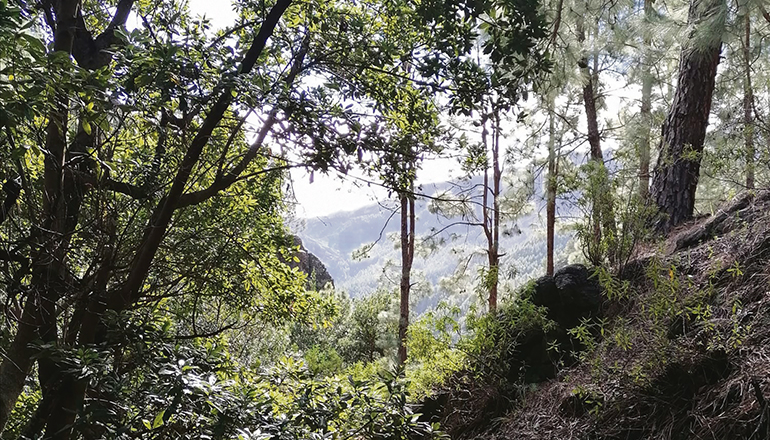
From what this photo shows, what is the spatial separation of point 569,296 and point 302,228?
8.37 ft

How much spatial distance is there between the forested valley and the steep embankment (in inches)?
0.7

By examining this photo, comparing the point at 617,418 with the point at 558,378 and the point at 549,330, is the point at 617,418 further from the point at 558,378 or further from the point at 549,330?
the point at 549,330

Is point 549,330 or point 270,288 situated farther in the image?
point 549,330

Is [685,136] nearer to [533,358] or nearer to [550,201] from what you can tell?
[533,358]

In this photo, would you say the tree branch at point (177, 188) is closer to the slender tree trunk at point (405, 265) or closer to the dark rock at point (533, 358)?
the dark rock at point (533, 358)

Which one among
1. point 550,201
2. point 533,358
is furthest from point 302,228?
point 550,201

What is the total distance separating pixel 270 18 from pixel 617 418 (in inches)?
115

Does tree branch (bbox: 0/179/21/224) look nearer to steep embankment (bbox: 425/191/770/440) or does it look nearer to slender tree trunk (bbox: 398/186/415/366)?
steep embankment (bbox: 425/191/770/440)

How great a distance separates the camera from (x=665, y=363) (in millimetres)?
2832

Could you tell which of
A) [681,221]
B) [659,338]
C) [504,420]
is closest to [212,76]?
[659,338]

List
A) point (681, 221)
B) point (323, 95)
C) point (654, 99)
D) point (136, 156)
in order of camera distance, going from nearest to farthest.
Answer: point (323, 95) → point (136, 156) → point (681, 221) → point (654, 99)

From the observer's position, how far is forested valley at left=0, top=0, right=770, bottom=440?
1.85 m

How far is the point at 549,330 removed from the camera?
4184mm

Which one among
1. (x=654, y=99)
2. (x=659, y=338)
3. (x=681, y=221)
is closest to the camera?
(x=659, y=338)
